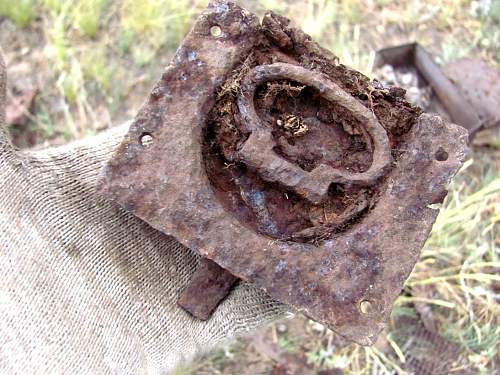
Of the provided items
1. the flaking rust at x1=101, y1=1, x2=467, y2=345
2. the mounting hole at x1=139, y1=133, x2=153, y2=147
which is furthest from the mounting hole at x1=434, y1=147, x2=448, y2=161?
the mounting hole at x1=139, y1=133, x2=153, y2=147

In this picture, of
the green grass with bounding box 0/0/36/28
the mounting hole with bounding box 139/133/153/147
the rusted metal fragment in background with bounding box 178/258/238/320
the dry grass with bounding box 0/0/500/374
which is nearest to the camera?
the mounting hole with bounding box 139/133/153/147

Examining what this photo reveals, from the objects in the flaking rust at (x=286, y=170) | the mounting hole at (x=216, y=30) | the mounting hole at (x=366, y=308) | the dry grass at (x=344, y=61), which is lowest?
the dry grass at (x=344, y=61)

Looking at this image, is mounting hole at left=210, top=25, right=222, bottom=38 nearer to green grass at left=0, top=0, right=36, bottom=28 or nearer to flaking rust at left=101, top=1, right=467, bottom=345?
flaking rust at left=101, top=1, right=467, bottom=345

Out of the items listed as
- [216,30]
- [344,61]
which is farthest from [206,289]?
[344,61]

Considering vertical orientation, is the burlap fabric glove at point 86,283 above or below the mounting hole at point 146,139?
below

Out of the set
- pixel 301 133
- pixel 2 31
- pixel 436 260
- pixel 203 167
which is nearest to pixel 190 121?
pixel 203 167

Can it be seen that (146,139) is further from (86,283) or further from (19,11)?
(19,11)

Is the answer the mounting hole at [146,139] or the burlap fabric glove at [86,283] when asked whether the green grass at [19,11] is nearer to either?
the burlap fabric glove at [86,283]

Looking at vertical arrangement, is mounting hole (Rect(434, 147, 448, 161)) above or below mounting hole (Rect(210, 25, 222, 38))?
below

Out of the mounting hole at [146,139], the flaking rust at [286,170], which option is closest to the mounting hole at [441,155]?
the flaking rust at [286,170]
